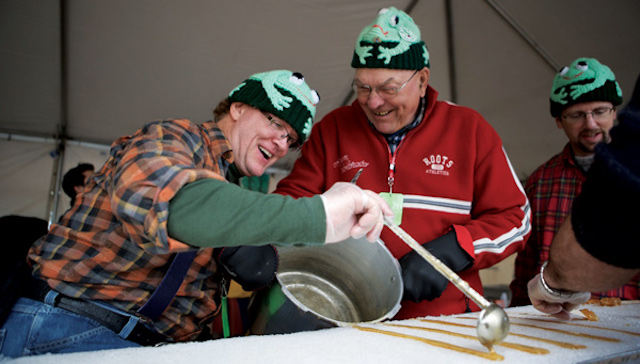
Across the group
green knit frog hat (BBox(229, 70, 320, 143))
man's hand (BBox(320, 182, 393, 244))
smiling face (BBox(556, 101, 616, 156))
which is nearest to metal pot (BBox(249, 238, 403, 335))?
man's hand (BBox(320, 182, 393, 244))

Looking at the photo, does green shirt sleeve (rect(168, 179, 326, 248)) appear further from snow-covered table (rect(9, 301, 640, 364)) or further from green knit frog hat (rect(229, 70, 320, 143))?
green knit frog hat (rect(229, 70, 320, 143))

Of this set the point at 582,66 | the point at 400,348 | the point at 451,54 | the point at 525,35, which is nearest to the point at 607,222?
the point at 400,348

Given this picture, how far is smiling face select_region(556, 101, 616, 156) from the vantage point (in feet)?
7.52

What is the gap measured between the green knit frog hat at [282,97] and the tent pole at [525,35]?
291 cm

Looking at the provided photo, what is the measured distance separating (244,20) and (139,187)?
3048 mm

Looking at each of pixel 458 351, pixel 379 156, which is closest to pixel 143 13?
pixel 379 156

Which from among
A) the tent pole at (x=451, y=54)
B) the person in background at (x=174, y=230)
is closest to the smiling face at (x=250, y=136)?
the person in background at (x=174, y=230)

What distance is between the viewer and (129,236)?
0.98 meters

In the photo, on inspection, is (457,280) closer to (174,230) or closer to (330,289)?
(174,230)

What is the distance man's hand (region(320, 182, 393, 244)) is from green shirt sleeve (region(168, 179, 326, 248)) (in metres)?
0.04

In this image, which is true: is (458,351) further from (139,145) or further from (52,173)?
(52,173)

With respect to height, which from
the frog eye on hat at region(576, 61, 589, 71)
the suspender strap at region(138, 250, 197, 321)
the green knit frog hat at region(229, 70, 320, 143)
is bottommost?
the suspender strap at region(138, 250, 197, 321)

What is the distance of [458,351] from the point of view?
852 millimetres

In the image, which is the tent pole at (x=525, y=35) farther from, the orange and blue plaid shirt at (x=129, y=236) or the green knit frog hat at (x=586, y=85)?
the orange and blue plaid shirt at (x=129, y=236)
